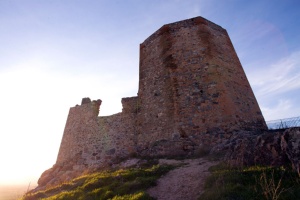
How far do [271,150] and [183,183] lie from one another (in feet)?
10.2

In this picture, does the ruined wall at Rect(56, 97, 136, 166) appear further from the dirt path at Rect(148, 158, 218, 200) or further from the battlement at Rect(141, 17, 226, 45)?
the dirt path at Rect(148, 158, 218, 200)

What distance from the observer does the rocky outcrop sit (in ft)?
24.1

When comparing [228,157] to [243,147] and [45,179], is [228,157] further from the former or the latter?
[45,179]

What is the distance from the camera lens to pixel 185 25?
53.9 ft

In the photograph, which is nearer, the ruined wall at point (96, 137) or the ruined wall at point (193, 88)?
the ruined wall at point (193, 88)

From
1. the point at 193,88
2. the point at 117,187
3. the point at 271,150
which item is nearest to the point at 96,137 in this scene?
the point at 193,88

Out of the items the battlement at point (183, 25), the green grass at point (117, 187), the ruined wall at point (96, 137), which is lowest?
the green grass at point (117, 187)

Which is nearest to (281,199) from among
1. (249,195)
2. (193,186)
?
(249,195)

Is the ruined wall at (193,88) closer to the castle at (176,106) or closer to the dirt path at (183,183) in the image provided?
the castle at (176,106)

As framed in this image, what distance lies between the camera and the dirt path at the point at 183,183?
7254 millimetres

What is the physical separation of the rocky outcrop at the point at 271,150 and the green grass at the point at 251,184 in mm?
452

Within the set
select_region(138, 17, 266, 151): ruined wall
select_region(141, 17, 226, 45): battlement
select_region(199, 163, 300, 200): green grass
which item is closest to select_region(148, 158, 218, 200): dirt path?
select_region(199, 163, 300, 200): green grass

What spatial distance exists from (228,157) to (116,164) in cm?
726

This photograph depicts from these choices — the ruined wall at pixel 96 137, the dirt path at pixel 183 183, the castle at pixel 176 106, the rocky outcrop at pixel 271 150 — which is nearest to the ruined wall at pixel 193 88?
the castle at pixel 176 106
